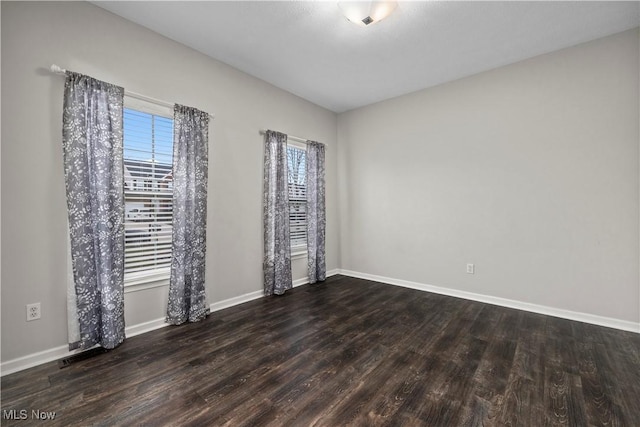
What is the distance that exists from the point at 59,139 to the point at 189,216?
1142 millimetres

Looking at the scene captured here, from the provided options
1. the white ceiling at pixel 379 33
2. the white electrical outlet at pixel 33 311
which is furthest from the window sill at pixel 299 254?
the white electrical outlet at pixel 33 311

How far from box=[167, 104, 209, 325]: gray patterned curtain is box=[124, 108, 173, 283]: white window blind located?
4.6 inches

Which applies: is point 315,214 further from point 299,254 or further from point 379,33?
point 379,33

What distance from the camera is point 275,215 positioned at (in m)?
3.64

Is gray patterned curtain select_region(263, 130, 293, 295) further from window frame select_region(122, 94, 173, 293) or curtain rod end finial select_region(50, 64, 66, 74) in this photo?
curtain rod end finial select_region(50, 64, 66, 74)

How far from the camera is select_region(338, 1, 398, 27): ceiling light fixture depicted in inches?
84.0

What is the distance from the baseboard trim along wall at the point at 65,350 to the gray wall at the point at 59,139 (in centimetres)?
4

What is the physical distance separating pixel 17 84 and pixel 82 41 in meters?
0.61

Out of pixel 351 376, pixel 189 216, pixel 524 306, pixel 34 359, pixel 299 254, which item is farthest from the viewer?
pixel 299 254

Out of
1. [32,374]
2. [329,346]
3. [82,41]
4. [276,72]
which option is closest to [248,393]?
[329,346]

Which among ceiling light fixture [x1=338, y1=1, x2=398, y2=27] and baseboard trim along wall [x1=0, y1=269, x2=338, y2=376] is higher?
ceiling light fixture [x1=338, y1=1, x2=398, y2=27]

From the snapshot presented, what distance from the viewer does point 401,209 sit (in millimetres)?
4156

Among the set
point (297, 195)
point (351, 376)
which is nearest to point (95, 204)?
point (351, 376)

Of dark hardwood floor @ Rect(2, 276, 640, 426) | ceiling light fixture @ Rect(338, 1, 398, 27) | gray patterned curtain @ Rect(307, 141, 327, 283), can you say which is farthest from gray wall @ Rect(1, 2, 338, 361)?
ceiling light fixture @ Rect(338, 1, 398, 27)
